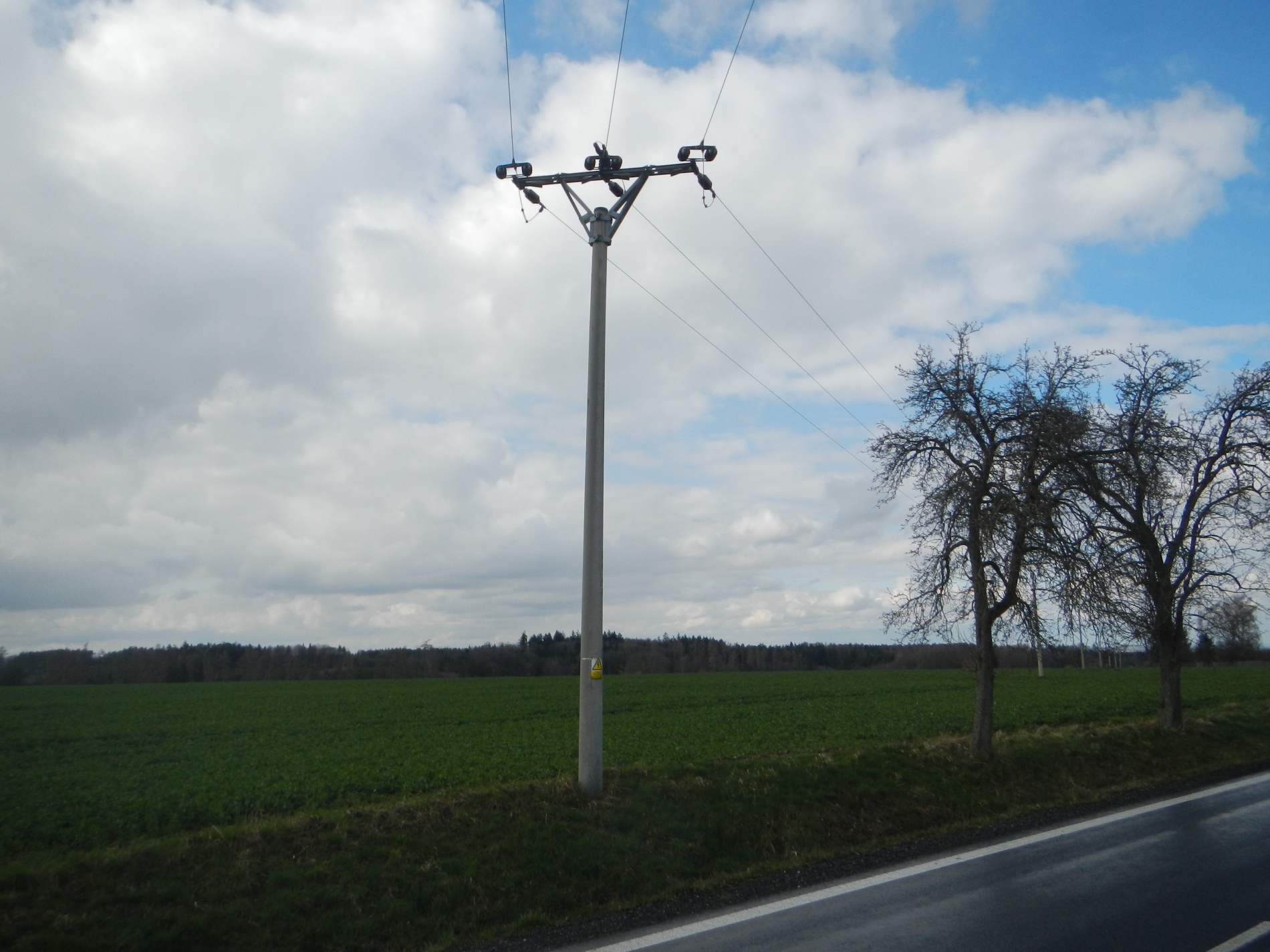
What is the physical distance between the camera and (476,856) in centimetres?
821

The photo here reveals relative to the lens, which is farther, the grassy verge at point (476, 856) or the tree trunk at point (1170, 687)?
the tree trunk at point (1170, 687)

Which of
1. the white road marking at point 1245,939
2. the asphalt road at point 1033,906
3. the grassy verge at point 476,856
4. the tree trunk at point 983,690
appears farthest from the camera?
the tree trunk at point 983,690

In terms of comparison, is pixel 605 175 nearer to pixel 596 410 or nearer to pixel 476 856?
pixel 596 410

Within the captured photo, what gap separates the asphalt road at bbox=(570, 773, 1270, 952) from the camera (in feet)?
21.2

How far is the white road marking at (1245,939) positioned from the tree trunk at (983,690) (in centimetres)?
843

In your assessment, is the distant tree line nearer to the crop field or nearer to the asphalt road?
the crop field

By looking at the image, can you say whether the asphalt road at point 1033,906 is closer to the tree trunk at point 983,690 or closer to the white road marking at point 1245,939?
the white road marking at point 1245,939

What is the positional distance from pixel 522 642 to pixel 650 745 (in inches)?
3579

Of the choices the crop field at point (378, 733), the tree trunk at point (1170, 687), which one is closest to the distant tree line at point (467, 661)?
the crop field at point (378, 733)

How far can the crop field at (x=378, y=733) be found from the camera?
13844 mm

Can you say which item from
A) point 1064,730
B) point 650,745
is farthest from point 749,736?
point 1064,730

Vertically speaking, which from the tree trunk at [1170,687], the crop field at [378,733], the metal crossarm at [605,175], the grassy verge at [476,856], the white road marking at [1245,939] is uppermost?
the metal crossarm at [605,175]

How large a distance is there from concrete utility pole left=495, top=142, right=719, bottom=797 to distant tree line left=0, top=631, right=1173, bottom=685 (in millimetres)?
37198

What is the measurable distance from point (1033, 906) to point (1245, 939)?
155cm
